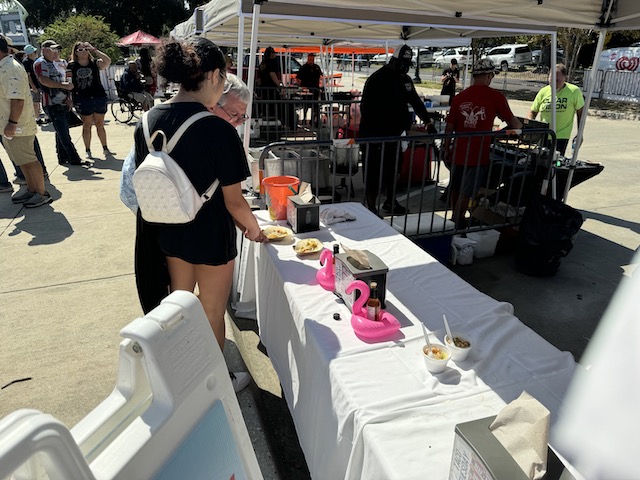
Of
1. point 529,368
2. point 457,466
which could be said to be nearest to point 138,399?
point 457,466

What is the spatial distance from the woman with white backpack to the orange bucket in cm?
64

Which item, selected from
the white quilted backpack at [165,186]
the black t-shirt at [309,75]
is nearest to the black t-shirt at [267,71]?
the black t-shirt at [309,75]

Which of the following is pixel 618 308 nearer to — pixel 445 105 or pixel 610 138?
pixel 610 138

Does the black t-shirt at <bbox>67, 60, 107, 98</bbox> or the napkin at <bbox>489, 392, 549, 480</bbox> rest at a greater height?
Result: the black t-shirt at <bbox>67, 60, 107, 98</bbox>

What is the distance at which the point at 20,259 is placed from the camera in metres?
4.58

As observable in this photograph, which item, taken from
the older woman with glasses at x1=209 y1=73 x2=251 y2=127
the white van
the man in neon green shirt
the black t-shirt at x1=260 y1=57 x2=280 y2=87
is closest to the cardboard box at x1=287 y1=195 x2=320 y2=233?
the older woman with glasses at x1=209 y1=73 x2=251 y2=127

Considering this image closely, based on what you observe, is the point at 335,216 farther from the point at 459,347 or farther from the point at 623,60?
the point at 623,60

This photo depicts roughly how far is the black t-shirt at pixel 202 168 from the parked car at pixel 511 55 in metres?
33.1

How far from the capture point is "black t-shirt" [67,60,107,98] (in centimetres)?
745

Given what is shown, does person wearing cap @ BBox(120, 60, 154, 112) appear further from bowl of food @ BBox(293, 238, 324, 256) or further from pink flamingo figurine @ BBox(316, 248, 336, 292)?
pink flamingo figurine @ BBox(316, 248, 336, 292)

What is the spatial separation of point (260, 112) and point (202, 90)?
8.80 metres

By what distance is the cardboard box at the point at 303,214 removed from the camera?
2887 mm

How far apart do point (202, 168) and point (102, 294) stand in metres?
2.57

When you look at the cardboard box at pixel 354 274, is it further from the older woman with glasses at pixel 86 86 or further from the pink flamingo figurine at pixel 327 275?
the older woman with glasses at pixel 86 86
